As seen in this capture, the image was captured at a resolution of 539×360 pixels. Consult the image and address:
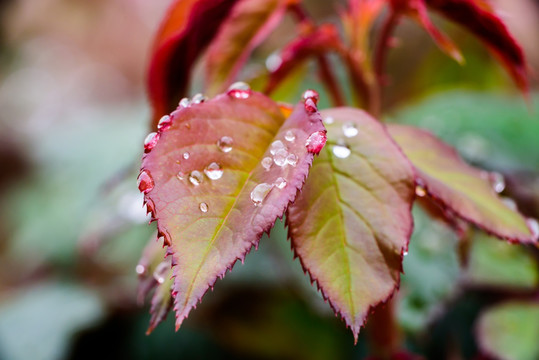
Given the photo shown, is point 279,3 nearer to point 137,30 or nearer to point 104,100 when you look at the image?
point 104,100

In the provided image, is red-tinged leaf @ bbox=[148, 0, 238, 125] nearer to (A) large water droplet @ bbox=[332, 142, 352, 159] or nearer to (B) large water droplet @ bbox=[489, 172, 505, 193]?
(A) large water droplet @ bbox=[332, 142, 352, 159]

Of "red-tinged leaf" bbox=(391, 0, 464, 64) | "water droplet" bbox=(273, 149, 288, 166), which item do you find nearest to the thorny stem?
"red-tinged leaf" bbox=(391, 0, 464, 64)

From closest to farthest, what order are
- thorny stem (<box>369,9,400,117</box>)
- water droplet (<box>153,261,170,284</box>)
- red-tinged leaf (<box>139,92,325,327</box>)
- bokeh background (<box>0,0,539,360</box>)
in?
red-tinged leaf (<box>139,92,325,327</box>)
water droplet (<box>153,261,170,284</box>)
thorny stem (<box>369,9,400,117</box>)
bokeh background (<box>0,0,539,360</box>)

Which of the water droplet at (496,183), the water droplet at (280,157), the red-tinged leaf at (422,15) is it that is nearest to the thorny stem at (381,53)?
the red-tinged leaf at (422,15)

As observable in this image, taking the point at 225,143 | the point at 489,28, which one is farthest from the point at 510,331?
the point at 225,143

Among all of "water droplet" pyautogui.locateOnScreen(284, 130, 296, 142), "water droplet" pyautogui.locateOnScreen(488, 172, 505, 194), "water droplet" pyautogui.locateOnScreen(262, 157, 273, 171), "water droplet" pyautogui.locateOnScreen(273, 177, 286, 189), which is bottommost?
"water droplet" pyautogui.locateOnScreen(488, 172, 505, 194)

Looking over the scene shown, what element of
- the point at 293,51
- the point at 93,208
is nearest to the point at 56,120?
the point at 93,208
